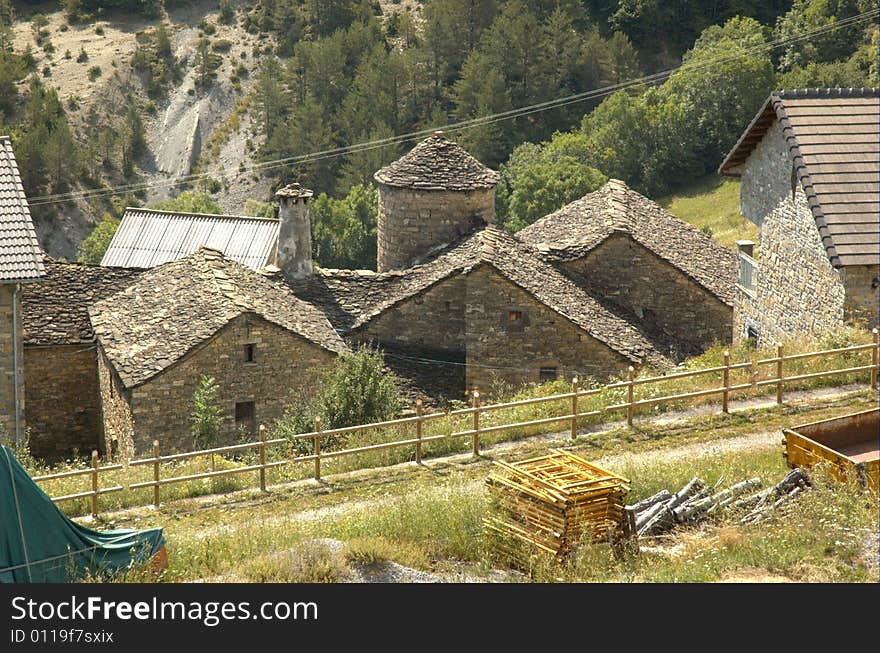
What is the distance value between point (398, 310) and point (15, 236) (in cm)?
897

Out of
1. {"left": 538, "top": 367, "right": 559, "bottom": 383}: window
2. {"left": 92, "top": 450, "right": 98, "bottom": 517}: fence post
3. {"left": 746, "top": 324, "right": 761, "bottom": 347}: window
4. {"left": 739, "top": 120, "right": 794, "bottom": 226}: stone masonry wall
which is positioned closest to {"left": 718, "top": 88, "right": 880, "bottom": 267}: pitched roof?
{"left": 739, "top": 120, "right": 794, "bottom": 226}: stone masonry wall

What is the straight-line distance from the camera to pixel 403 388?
28344 millimetres

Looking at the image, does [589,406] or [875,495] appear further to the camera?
[589,406]

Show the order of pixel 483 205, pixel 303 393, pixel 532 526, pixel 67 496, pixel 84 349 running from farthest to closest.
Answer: pixel 483 205, pixel 84 349, pixel 303 393, pixel 67 496, pixel 532 526

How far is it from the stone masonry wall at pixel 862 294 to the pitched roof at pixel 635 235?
27.6 feet

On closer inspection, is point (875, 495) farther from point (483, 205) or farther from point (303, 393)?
point (483, 205)

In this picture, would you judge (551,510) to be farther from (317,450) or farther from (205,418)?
(205,418)

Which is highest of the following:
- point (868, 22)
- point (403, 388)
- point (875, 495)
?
point (868, 22)

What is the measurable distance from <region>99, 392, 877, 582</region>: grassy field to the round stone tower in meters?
14.2

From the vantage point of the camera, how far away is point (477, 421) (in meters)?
20.0

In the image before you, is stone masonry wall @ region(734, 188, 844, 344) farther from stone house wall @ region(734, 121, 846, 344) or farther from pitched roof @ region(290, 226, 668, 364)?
pitched roof @ region(290, 226, 668, 364)

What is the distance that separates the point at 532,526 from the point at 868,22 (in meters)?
61.2
